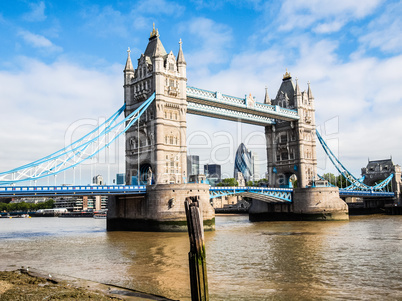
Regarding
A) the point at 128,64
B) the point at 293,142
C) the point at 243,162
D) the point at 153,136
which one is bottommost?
the point at 153,136

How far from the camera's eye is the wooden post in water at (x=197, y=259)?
9.12m

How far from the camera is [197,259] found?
9328mm

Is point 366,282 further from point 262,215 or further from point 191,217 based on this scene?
point 262,215

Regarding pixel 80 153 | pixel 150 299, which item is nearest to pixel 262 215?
pixel 80 153

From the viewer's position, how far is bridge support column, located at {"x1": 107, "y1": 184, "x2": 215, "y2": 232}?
31406 mm

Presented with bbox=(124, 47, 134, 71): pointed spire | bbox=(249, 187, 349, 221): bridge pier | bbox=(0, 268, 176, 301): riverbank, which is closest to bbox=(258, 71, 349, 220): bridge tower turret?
bbox=(249, 187, 349, 221): bridge pier

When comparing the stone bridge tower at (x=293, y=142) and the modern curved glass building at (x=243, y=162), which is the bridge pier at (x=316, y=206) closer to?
the stone bridge tower at (x=293, y=142)

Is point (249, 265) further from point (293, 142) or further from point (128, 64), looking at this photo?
point (293, 142)

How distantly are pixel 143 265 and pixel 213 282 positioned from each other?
14.4 ft

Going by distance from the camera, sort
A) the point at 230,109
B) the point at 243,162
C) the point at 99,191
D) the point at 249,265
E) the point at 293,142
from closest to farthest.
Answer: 1. the point at 249,265
2. the point at 99,191
3. the point at 230,109
4. the point at 293,142
5. the point at 243,162

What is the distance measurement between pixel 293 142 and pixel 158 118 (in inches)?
938

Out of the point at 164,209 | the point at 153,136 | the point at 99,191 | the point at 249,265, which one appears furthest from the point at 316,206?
the point at 249,265

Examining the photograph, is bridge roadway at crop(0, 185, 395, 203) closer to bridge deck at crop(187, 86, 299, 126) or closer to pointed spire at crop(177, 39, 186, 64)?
bridge deck at crop(187, 86, 299, 126)

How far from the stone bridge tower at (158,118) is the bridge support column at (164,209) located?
3.50 metres
